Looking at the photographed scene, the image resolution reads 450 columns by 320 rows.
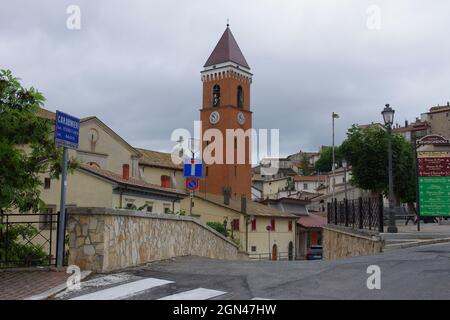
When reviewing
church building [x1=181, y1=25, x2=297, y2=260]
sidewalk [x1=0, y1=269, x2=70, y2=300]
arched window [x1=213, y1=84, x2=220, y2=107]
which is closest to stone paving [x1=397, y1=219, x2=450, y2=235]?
sidewalk [x1=0, y1=269, x2=70, y2=300]

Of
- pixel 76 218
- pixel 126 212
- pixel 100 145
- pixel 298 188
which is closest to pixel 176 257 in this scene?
pixel 126 212

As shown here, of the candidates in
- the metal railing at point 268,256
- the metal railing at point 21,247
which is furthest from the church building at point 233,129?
the metal railing at point 21,247

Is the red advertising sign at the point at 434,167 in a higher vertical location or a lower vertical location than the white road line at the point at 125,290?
higher

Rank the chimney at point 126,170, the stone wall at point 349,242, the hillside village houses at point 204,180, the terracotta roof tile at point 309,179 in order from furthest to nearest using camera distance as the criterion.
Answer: the terracotta roof tile at point 309,179, the chimney at point 126,170, the hillside village houses at point 204,180, the stone wall at point 349,242

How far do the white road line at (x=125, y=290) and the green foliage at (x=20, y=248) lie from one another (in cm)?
330

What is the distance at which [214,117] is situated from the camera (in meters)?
65.8

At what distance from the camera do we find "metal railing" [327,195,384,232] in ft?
55.3

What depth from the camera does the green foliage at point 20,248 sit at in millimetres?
11344

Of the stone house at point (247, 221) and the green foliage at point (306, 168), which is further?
the green foliage at point (306, 168)

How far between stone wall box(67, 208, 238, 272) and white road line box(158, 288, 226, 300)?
272 cm

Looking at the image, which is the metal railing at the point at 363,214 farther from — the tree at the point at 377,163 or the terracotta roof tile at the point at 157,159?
the terracotta roof tile at the point at 157,159
